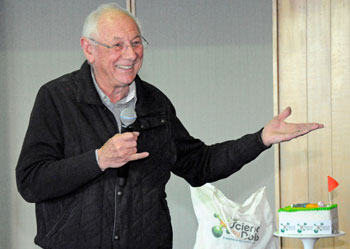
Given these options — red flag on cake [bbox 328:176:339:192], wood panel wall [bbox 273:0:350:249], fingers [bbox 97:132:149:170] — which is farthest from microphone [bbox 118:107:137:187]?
wood panel wall [bbox 273:0:350:249]

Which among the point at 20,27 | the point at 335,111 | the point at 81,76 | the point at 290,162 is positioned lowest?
the point at 290,162

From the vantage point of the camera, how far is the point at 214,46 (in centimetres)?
463

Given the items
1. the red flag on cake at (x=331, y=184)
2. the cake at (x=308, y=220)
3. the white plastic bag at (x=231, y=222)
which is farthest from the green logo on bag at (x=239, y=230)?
the red flag on cake at (x=331, y=184)

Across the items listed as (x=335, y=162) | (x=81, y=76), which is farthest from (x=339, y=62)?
(x=81, y=76)

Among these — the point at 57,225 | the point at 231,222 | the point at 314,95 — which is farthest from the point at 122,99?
the point at 314,95

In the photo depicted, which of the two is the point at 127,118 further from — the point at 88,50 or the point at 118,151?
the point at 88,50

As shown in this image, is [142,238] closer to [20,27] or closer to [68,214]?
[68,214]

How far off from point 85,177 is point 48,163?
0.14m

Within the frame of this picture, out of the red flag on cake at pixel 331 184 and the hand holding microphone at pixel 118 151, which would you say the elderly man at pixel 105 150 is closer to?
the hand holding microphone at pixel 118 151

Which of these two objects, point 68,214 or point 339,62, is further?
point 339,62

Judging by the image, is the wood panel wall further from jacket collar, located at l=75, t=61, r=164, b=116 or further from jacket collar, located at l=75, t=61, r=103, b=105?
jacket collar, located at l=75, t=61, r=103, b=105

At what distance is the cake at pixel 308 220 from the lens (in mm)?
3828

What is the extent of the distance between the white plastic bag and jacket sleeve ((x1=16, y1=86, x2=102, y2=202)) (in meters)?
2.18

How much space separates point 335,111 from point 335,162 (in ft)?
1.20
